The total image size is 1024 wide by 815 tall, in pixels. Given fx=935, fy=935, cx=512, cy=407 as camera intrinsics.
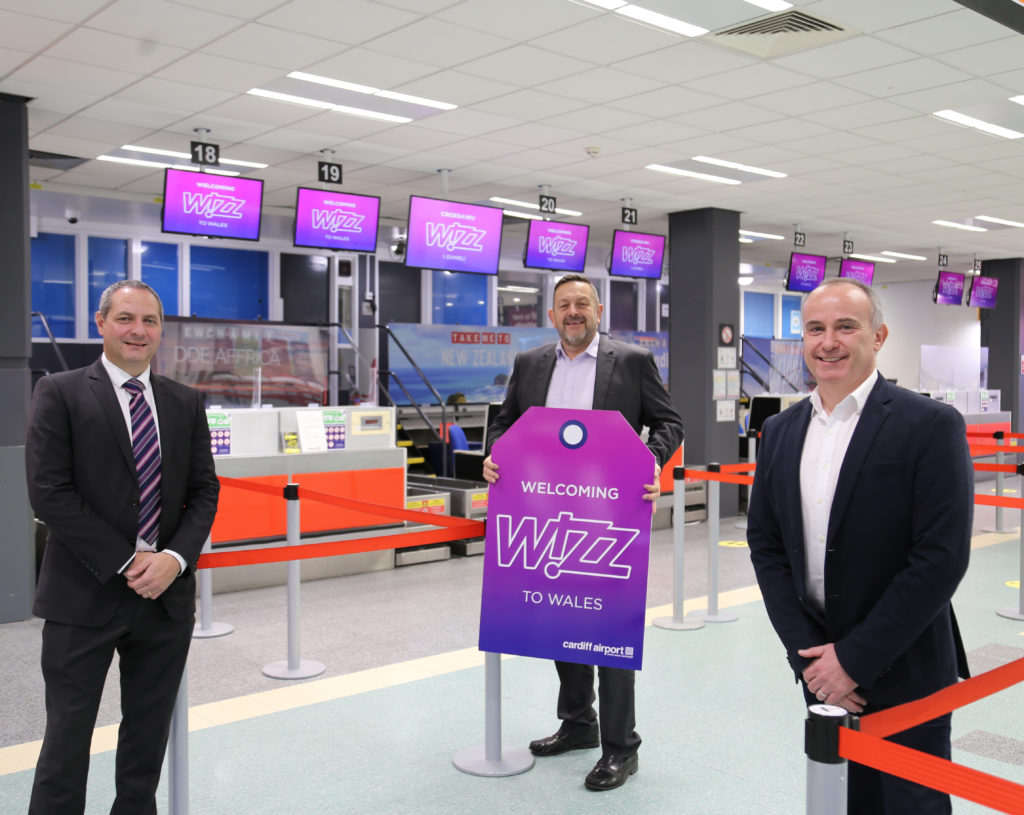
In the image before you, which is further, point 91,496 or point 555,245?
point 555,245

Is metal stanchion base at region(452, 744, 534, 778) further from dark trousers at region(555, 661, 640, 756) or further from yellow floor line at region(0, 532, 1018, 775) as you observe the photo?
yellow floor line at region(0, 532, 1018, 775)

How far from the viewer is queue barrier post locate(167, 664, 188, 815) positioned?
2.64m

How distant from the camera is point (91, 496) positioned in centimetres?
248

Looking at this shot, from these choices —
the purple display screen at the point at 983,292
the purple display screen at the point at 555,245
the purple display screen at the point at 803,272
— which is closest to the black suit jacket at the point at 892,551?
the purple display screen at the point at 555,245

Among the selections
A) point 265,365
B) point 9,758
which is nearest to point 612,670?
point 9,758

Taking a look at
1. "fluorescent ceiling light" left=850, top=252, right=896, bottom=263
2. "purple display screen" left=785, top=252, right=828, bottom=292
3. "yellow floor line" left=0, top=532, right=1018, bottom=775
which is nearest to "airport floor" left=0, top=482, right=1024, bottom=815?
"yellow floor line" left=0, top=532, right=1018, bottom=775

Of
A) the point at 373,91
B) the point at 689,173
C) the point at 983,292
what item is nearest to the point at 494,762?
the point at 373,91

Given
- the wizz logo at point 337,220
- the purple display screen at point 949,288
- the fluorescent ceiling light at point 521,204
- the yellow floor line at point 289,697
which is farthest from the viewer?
the purple display screen at point 949,288

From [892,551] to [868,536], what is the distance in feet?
0.20

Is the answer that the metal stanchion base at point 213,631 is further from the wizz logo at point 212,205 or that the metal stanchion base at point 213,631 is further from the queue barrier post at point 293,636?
the wizz logo at point 212,205

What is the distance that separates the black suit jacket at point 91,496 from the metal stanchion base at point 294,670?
2.20 metres

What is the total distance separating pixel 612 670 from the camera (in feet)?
10.7

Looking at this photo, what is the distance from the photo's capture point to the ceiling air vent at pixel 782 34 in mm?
4824

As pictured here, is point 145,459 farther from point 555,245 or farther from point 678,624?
point 555,245
